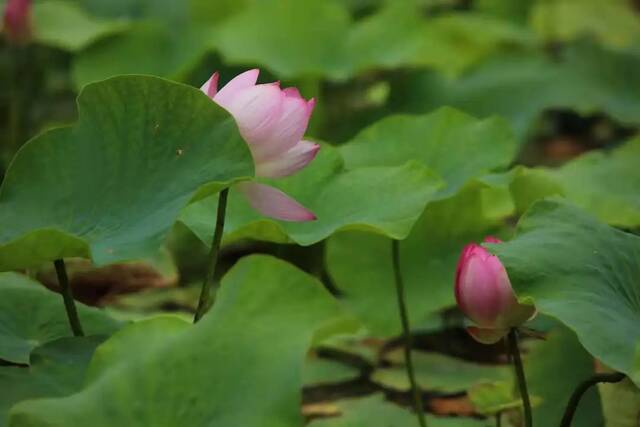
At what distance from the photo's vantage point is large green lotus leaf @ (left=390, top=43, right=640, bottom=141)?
2.32 m

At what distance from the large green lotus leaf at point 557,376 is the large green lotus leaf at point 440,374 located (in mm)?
265

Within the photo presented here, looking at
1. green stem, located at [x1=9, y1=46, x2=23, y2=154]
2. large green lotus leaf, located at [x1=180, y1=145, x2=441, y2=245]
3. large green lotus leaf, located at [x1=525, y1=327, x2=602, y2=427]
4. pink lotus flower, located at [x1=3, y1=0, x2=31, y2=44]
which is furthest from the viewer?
green stem, located at [x1=9, y1=46, x2=23, y2=154]

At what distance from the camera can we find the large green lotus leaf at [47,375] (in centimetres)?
87

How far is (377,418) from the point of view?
1373 millimetres

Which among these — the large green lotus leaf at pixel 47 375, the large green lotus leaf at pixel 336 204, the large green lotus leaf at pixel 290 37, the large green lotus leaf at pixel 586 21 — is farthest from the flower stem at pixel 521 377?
the large green lotus leaf at pixel 586 21

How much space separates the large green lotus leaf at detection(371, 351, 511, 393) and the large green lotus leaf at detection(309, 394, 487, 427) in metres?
0.08

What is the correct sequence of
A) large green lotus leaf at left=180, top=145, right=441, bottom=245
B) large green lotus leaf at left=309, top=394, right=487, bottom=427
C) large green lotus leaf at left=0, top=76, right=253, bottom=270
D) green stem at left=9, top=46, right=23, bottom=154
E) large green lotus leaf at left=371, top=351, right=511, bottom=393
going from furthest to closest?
Result: 1. green stem at left=9, top=46, right=23, bottom=154
2. large green lotus leaf at left=371, top=351, right=511, bottom=393
3. large green lotus leaf at left=309, top=394, right=487, bottom=427
4. large green lotus leaf at left=180, top=145, right=441, bottom=245
5. large green lotus leaf at left=0, top=76, right=253, bottom=270

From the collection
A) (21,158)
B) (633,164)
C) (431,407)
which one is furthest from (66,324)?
(633,164)

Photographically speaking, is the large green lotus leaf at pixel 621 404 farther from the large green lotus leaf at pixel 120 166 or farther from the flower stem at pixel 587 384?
the large green lotus leaf at pixel 120 166

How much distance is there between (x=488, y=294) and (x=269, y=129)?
0.73 feet

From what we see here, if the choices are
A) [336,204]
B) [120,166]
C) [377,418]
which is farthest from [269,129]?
[377,418]

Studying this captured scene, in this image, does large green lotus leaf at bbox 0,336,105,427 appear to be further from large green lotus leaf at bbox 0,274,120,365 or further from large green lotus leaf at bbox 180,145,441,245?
large green lotus leaf at bbox 180,145,441,245

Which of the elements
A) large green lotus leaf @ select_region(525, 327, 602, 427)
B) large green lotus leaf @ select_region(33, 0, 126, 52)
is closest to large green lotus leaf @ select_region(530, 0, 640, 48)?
large green lotus leaf @ select_region(33, 0, 126, 52)

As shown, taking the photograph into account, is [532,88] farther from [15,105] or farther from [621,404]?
[621,404]
